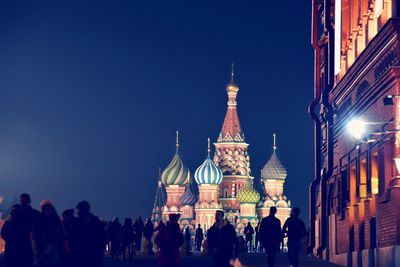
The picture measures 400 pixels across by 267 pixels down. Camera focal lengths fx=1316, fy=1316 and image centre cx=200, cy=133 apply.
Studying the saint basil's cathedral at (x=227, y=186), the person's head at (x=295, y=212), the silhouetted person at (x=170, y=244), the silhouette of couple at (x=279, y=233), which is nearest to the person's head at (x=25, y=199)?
the silhouetted person at (x=170, y=244)

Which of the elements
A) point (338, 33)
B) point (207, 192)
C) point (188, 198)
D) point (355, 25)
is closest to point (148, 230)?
point (338, 33)

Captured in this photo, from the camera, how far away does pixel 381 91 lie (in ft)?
101

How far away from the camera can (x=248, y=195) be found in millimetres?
183625

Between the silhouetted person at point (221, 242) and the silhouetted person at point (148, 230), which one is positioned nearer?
the silhouetted person at point (221, 242)

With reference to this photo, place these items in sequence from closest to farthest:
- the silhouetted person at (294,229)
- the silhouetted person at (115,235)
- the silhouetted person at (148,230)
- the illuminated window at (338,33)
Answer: the silhouetted person at (294,229) < the illuminated window at (338,33) < the silhouetted person at (115,235) < the silhouetted person at (148,230)

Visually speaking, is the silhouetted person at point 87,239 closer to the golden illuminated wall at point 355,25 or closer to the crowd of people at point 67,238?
the crowd of people at point 67,238

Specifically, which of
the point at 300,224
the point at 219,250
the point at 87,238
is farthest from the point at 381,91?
the point at 87,238

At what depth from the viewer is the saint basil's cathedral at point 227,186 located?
184 metres

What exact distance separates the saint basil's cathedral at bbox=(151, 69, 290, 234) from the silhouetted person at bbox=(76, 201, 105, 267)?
520ft

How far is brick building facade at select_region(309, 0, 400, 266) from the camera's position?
96.1ft

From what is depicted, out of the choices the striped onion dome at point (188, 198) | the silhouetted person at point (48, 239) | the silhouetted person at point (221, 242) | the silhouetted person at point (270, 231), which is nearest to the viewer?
the silhouetted person at point (48, 239)

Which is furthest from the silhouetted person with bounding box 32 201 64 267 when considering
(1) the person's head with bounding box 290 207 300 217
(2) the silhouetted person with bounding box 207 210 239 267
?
(1) the person's head with bounding box 290 207 300 217

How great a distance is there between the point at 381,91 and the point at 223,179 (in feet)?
521

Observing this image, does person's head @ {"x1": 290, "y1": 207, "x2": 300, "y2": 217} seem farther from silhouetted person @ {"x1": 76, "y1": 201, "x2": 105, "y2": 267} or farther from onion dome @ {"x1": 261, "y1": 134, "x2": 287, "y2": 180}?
onion dome @ {"x1": 261, "y1": 134, "x2": 287, "y2": 180}
